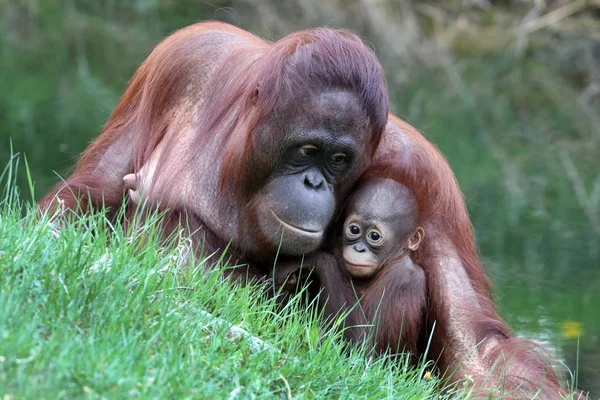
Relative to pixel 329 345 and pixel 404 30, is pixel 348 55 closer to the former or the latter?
pixel 329 345

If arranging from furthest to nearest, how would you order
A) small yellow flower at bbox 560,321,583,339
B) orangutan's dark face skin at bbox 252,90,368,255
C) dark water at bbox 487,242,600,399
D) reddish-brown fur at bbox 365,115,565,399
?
small yellow flower at bbox 560,321,583,339 < dark water at bbox 487,242,600,399 < reddish-brown fur at bbox 365,115,565,399 < orangutan's dark face skin at bbox 252,90,368,255

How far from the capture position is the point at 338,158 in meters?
4.08

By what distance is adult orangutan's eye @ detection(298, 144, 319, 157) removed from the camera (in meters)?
3.99

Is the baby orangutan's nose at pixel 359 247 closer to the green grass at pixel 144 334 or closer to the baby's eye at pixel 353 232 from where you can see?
the baby's eye at pixel 353 232

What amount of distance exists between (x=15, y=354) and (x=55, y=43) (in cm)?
1250

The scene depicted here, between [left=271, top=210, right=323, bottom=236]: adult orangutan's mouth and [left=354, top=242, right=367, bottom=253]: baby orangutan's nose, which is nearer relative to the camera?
[left=271, top=210, right=323, bottom=236]: adult orangutan's mouth

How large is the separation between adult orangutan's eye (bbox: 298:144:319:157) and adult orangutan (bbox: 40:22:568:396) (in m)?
0.01

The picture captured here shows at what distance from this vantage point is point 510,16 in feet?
53.2

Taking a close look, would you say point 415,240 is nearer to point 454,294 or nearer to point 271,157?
point 454,294

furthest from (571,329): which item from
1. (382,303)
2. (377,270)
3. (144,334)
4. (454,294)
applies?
(144,334)

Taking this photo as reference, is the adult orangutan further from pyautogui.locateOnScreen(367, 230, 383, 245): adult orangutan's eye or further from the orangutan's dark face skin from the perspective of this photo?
pyautogui.locateOnScreen(367, 230, 383, 245): adult orangutan's eye

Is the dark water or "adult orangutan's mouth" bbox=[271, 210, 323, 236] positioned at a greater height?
"adult orangutan's mouth" bbox=[271, 210, 323, 236]

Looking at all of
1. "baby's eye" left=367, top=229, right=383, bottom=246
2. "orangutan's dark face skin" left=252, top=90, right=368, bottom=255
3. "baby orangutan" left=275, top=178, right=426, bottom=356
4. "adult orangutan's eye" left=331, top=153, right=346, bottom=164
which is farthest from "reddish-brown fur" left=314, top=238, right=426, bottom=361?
"adult orangutan's eye" left=331, top=153, right=346, bottom=164

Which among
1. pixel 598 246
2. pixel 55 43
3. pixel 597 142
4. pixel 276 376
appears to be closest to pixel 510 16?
pixel 597 142
